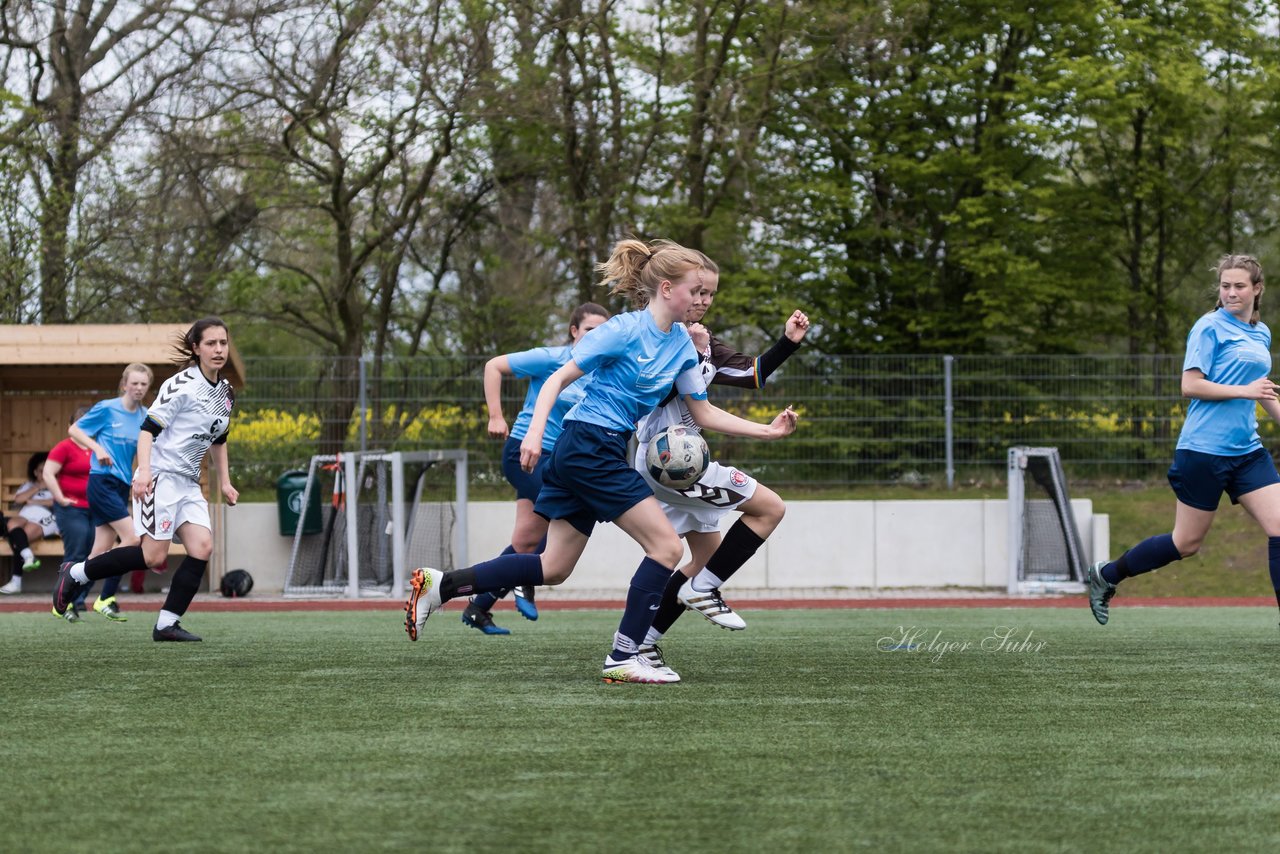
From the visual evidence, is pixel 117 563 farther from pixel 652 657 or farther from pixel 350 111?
pixel 350 111

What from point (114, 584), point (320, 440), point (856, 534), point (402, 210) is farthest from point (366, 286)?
point (114, 584)

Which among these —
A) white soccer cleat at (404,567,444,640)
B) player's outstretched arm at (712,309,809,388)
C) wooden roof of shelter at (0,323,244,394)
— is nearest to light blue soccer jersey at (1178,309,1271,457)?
player's outstretched arm at (712,309,809,388)

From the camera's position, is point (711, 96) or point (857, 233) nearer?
point (711, 96)

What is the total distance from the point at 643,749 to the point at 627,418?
1861mm

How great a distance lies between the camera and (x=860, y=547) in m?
16.5

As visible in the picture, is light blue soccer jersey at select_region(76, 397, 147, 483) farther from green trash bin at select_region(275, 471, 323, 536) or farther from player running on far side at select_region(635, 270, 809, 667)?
player running on far side at select_region(635, 270, 809, 667)

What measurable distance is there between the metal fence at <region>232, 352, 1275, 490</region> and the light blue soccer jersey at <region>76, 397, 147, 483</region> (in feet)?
17.0

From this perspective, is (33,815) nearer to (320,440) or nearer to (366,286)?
(320,440)

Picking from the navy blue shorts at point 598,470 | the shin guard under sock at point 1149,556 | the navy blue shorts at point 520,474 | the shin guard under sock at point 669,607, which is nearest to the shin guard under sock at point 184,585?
the navy blue shorts at point 520,474

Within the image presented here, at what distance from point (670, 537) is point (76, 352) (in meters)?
11.0

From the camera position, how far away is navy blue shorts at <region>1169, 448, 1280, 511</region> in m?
6.98

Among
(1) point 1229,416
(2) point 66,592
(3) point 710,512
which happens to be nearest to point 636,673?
(3) point 710,512

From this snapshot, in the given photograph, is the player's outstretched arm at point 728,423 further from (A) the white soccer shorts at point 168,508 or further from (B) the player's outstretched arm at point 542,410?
(A) the white soccer shorts at point 168,508

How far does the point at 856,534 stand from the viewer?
16.5 metres
